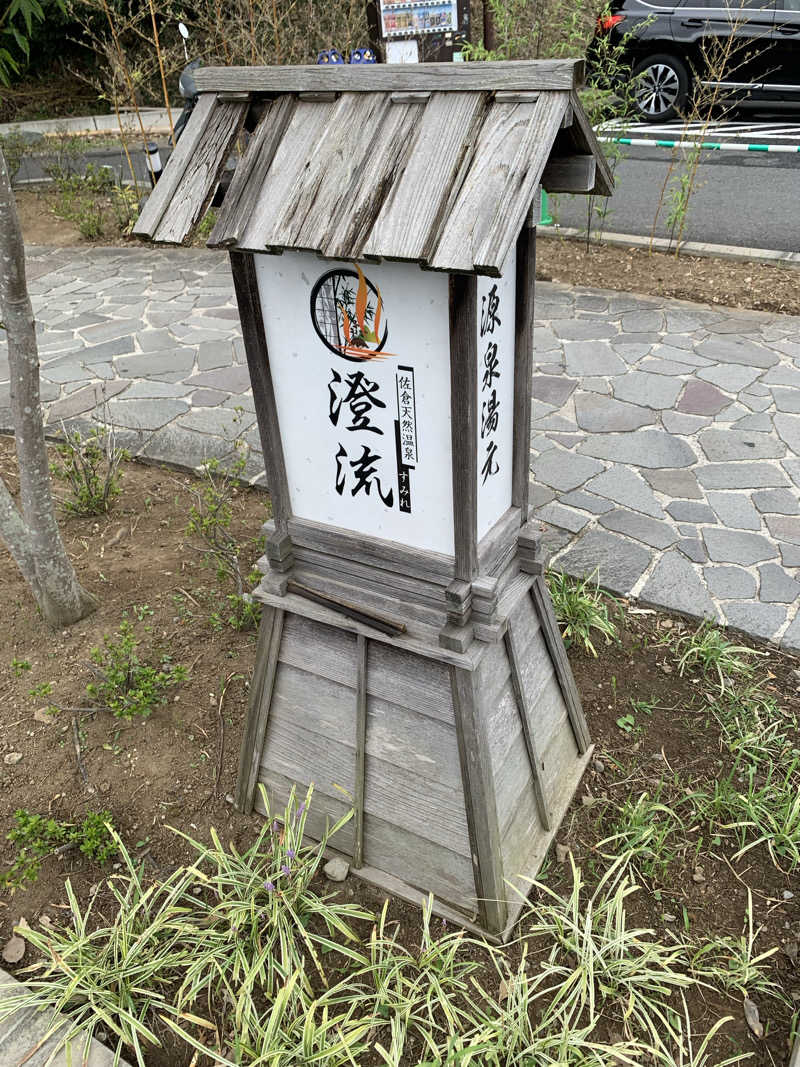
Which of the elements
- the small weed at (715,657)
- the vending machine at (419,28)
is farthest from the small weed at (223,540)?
the vending machine at (419,28)

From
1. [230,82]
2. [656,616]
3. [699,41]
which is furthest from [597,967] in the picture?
[699,41]

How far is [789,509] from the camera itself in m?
4.15

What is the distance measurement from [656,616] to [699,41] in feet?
31.6

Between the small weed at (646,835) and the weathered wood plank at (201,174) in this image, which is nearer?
the weathered wood plank at (201,174)

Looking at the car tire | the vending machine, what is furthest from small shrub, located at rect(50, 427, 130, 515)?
the car tire

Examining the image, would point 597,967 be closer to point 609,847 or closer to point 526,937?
point 526,937

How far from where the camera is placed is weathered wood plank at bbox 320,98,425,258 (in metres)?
1.52

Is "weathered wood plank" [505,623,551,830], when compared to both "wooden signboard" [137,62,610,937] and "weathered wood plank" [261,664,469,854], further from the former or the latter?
"weathered wood plank" [261,664,469,854]

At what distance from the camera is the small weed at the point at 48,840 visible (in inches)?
95.7

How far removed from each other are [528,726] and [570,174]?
61.6 inches

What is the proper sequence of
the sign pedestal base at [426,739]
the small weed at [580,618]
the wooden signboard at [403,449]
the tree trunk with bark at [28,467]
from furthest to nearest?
1. the small weed at [580,618]
2. the tree trunk with bark at [28,467]
3. the sign pedestal base at [426,739]
4. the wooden signboard at [403,449]

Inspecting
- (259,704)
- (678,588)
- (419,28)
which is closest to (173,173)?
(259,704)

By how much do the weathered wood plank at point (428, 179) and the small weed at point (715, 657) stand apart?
2292 mm

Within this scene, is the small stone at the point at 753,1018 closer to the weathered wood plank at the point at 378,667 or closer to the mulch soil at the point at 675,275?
the weathered wood plank at the point at 378,667
